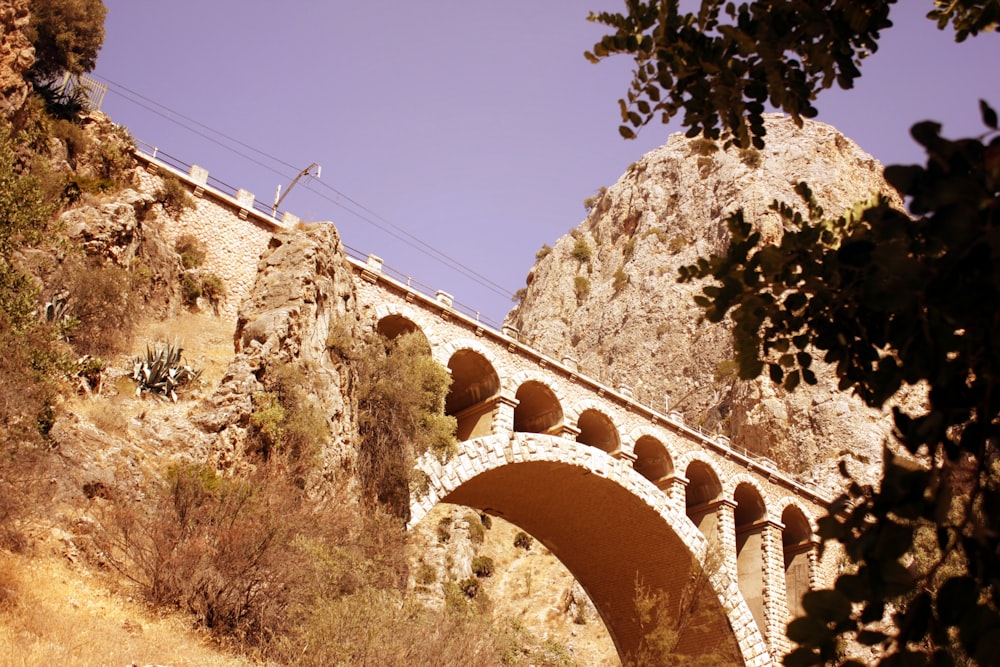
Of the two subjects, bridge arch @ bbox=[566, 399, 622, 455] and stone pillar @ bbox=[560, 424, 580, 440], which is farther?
bridge arch @ bbox=[566, 399, 622, 455]

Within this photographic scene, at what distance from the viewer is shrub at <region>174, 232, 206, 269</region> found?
18.5 metres

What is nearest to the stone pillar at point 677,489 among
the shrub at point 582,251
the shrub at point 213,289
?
the shrub at point 213,289

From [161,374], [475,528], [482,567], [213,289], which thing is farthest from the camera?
[475,528]

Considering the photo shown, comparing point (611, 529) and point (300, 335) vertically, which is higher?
point (611, 529)

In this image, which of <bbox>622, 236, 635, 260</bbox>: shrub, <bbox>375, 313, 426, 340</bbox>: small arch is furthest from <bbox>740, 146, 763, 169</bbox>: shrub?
<bbox>375, 313, 426, 340</bbox>: small arch

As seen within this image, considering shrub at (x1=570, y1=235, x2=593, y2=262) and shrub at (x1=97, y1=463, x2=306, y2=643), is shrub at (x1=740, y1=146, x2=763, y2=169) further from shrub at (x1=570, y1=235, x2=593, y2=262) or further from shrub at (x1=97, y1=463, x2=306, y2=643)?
shrub at (x1=97, y1=463, x2=306, y2=643)

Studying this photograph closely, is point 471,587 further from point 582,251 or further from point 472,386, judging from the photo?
point 582,251

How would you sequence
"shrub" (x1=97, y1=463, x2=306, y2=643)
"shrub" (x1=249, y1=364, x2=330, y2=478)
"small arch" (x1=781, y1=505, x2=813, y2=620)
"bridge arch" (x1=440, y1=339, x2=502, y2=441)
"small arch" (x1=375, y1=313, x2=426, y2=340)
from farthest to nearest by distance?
"small arch" (x1=781, y1=505, x2=813, y2=620) < "bridge arch" (x1=440, y1=339, x2=502, y2=441) < "small arch" (x1=375, y1=313, x2=426, y2=340) < "shrub" (x1=249, y1=364, x2=330, y2=478) < "shrub" (x1=97, y1=463, x2=306, y2=643)

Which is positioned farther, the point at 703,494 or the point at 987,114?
the point at 703,494

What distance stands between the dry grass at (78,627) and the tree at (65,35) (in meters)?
Result: 13.6

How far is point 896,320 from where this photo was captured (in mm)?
2445

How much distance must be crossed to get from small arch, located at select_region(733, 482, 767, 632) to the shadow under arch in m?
1.88

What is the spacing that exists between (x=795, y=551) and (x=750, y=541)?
8.62ft

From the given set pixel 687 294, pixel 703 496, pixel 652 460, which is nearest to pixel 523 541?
pixel 703 496
